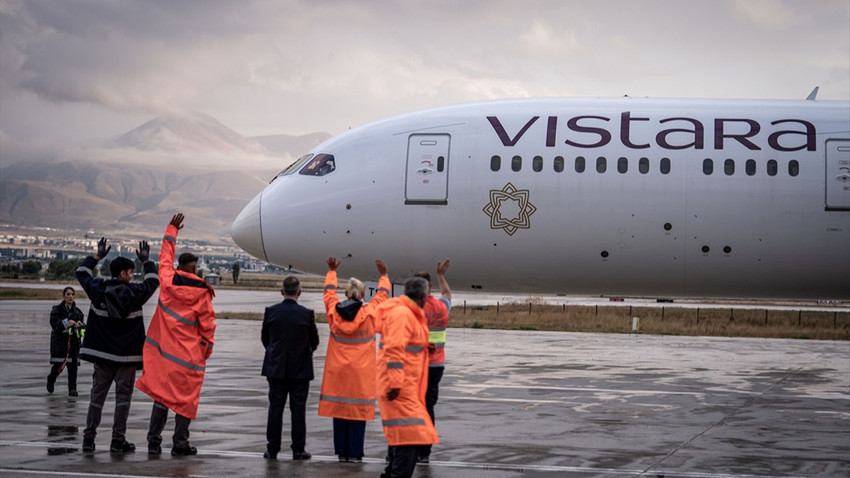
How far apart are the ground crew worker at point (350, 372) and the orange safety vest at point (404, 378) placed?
2.01 meters

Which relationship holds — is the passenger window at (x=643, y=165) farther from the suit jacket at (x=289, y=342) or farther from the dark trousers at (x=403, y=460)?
the dark trousers at (x=403, y=460)

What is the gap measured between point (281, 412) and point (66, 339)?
818 cm

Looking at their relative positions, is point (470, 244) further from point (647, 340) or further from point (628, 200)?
point (647, 340)

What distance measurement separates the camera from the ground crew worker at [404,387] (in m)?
9.17

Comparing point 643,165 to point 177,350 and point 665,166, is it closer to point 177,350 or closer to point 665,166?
point 665,166

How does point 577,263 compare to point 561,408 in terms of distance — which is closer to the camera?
point 561,408

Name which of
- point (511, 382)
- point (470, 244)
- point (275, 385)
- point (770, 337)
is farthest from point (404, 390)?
point (770, 337)

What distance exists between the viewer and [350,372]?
11.6m

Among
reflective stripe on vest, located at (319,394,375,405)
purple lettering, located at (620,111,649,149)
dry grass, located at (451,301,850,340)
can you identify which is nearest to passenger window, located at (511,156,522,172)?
purple lettering, located at (620,111,649,149)

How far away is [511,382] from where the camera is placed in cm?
2055

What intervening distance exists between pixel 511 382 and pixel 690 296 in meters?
4.15

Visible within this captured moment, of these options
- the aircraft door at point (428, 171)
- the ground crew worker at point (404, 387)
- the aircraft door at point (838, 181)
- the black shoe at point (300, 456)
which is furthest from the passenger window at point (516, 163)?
the ground crew worker at point (404, 387)

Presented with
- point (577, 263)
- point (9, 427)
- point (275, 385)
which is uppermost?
point (577, 263)

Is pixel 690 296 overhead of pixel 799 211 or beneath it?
beneath
